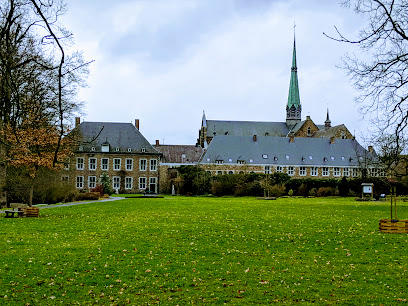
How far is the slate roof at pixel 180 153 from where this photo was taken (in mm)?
66812

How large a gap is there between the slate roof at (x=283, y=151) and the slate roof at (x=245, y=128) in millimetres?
18307

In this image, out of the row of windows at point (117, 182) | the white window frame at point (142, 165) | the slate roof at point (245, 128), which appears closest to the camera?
the row of windows at point (117, 182)

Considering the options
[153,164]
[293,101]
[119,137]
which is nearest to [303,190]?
[153,164]

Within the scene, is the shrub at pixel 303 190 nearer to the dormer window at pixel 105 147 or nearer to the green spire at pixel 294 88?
the dormer window at pixel 105 147

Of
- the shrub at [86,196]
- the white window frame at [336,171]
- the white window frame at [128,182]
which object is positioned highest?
the white window frame at [336,171]

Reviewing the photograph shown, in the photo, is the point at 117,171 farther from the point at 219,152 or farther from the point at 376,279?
the point at 376,279

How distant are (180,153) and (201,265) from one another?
58.9 metres

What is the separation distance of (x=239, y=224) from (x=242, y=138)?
52.1m

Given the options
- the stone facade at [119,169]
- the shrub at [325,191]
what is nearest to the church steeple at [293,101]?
the stone facade at [119,169]

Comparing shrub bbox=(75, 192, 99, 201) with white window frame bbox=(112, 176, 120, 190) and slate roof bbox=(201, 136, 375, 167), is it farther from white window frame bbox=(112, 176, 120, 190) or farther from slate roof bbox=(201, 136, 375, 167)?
slate roof bbox=(201, 136, 375, 167)

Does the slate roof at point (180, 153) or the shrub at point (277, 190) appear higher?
the slate roof at point (180, 153)

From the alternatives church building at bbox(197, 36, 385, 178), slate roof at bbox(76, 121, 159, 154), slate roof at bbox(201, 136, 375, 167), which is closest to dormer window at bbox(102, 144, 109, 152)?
slate roof at bbox(76, 121, 159, 154)

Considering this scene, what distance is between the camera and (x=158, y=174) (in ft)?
214

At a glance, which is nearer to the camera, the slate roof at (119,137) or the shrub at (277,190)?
the shrub at (277,190)
